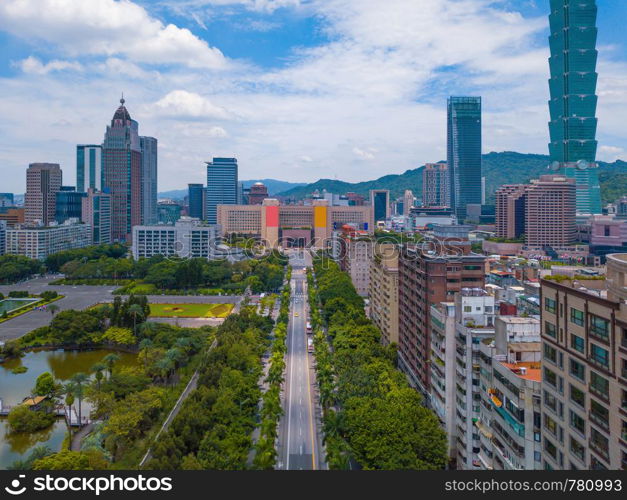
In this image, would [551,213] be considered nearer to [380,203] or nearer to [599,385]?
[599,385]

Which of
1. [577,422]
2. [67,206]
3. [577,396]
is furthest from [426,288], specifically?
[67,206]

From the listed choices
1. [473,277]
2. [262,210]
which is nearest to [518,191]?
[262,210]

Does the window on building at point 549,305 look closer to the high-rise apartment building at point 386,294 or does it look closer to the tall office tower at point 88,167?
the high-rise apartment building at point 386,294

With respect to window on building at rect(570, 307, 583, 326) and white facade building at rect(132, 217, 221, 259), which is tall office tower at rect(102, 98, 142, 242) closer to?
white facade building at rect(132, 217, 221, 259)

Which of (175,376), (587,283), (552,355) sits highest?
(587,283)

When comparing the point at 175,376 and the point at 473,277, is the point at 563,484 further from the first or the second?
the point at 175,376

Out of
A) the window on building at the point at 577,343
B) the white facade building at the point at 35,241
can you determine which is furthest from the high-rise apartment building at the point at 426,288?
the white facade building at the point at 35,241
